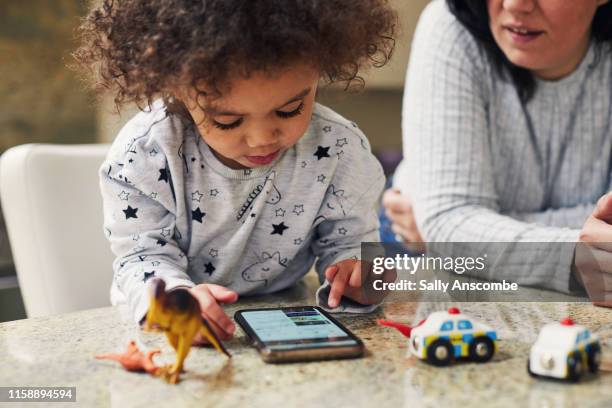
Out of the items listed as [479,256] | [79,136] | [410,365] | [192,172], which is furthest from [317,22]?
[79,136]

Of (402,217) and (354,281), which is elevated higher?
(354,281)

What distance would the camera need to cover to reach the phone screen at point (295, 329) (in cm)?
66

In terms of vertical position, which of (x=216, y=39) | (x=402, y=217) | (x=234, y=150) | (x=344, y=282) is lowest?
(x=402, y=217)

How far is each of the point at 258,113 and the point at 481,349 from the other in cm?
33

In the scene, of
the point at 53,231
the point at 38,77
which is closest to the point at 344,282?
the point at 53,231

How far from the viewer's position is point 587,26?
46.6 inches

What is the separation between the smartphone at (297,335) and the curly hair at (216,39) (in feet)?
0.78

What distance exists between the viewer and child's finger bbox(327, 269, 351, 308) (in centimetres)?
82

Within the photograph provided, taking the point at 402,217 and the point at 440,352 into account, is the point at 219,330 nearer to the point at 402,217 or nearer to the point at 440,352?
the point at 440,352

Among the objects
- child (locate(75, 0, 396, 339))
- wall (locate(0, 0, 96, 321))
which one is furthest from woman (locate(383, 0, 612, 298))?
wall (locate(0, 0, 96, 321))

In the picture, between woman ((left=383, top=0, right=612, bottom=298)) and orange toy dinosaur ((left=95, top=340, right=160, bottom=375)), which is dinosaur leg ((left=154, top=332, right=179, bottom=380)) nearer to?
orange toy dinosaur ((left=95, top=340, right=160, bottom=375))

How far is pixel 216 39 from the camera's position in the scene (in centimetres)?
72

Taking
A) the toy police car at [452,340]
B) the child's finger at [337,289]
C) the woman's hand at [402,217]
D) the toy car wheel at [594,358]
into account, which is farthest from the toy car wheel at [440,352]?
the woman's hand at [402,217]

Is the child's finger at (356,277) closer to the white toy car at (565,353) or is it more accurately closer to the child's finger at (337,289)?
the child's finger at (337,289)
